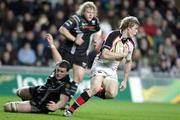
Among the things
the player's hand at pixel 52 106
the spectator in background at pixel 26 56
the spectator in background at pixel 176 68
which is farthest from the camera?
the spectator in background at pixel 176 68

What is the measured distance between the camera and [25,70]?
65.9ft

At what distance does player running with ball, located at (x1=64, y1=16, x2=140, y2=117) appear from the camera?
1271cm

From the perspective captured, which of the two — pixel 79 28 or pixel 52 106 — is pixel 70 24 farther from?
pixel 52 106

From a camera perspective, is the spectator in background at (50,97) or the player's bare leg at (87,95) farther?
the spectator in background at (50,97)

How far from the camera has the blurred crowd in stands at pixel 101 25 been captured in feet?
68.0

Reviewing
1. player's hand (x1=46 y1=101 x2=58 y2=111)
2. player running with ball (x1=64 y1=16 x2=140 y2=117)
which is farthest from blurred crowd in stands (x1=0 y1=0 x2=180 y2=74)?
player's hand (x1=46 y1=101 x2=58 y2=111)

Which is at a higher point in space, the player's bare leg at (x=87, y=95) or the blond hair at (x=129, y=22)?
the blond hair at (x=129, y=22)

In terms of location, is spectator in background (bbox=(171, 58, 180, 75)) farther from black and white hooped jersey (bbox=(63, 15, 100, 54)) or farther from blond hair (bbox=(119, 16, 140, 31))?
blond hair (bbox=(119, 16, 140, 31))

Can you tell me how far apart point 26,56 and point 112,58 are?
8.28 metres

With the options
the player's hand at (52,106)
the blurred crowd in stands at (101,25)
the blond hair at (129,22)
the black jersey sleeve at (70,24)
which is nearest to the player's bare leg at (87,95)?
the player's hand at (52,106)

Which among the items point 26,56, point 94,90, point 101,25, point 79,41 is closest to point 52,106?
point 94,90

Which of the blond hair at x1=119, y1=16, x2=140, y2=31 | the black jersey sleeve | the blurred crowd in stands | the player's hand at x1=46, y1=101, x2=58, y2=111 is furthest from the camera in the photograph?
the blurred crowd in stands

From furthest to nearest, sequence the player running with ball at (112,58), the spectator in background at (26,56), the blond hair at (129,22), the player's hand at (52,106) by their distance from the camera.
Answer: the spectator in background at (26,56)
the blond hair at (129,22)
the player running with ball at (112,58)
the player's hand at (52,106)

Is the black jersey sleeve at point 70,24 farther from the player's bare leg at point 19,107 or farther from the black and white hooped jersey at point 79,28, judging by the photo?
the player's bare leg at point 19,107
